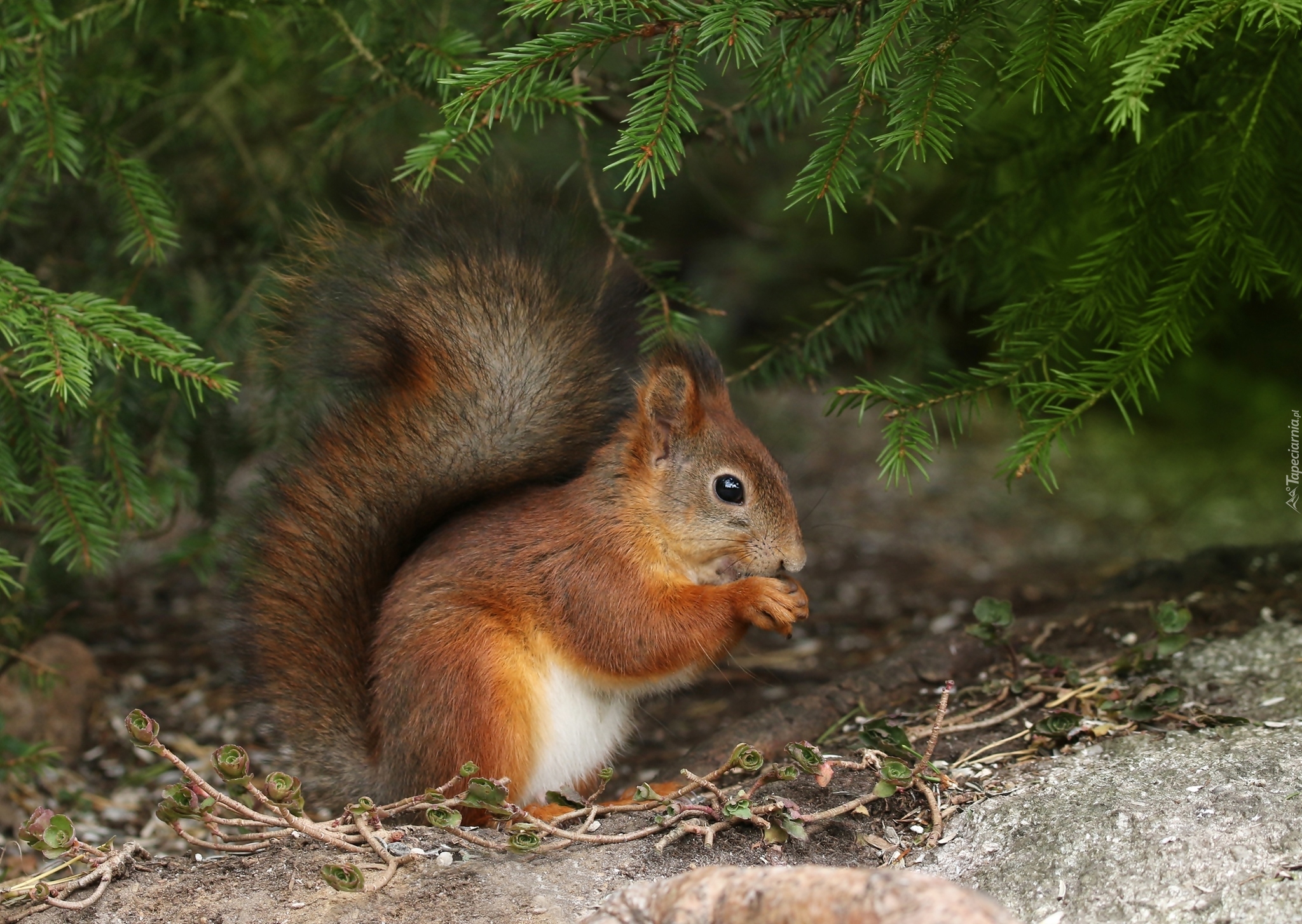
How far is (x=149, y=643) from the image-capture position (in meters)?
3.20

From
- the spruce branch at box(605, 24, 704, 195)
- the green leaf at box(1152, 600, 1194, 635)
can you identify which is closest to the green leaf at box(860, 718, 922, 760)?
the green leaf at box(1152, 600, 1194, 635)

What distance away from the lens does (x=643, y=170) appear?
1.54m

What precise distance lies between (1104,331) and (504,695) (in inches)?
45.7

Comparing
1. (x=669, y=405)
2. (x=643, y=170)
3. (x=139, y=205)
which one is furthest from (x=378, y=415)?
(x=643, y=170)

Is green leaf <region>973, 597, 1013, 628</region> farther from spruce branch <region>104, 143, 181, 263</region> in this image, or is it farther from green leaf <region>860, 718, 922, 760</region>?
spruce branch <region>104, 143, 181, 263</region>

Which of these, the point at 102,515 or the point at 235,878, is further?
the point at 102,515

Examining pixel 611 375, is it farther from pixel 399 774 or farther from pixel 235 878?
pixel 235 878

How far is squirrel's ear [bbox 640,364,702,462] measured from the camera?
2041mm

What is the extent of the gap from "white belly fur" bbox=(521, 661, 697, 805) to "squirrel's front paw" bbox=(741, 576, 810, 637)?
0.18m

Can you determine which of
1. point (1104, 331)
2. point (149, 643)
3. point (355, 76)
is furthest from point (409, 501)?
point (149, 643)

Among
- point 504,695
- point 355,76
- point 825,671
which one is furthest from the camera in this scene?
point 825,671

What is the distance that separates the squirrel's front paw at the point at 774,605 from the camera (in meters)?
1.91

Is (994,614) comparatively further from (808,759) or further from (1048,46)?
(1048,46)

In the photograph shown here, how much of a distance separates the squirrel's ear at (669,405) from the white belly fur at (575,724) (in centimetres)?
41
